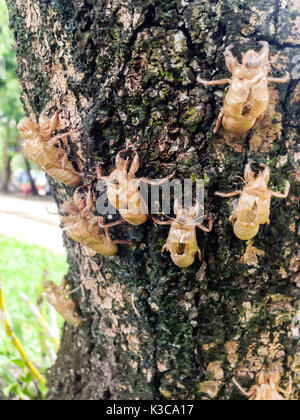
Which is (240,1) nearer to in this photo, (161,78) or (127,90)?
(161,78)

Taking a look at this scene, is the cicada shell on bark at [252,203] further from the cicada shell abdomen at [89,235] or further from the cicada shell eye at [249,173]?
the cicada shell abdomen at [89,235]

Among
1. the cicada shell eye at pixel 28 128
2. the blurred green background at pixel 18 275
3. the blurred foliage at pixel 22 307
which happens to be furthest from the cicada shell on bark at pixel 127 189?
the blurred foliage at pixel 22 307

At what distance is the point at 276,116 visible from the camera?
1.21 metres

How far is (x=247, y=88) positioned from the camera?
1083 mm

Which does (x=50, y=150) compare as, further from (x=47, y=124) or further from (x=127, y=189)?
(x=127, y=189)

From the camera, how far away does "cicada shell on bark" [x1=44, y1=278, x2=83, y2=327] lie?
6.43 feet

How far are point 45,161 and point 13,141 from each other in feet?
61.7

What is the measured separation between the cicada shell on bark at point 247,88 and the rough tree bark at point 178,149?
6cm

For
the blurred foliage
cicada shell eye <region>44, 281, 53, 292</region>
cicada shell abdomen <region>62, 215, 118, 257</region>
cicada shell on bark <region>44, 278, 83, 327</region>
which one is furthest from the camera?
the blurred foliage

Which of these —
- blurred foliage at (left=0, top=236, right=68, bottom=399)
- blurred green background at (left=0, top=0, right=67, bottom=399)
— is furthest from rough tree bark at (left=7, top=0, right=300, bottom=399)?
blurred foliage at (left=0, top=236, right=68, bottom=399)

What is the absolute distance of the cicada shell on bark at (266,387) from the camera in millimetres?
1470

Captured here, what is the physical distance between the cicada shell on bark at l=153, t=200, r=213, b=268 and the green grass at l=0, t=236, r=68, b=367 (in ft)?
8.84
